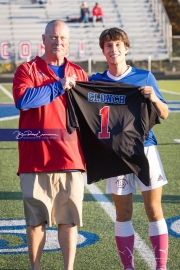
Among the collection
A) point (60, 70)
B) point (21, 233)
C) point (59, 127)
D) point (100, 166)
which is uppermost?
point (60, 70)

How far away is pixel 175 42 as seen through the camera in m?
35.2

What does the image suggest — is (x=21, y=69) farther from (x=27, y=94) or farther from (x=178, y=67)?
(x=178, y=67)

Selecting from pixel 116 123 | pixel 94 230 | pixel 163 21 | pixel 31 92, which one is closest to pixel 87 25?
pixel 163 21

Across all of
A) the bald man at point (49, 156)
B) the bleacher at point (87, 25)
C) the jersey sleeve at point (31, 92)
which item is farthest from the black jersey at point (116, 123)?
the bleacher at point (87, 25)

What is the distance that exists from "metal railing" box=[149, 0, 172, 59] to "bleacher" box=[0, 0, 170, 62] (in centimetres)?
17

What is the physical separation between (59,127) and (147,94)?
0.69 m

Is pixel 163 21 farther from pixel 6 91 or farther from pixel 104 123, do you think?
pixel 104 123

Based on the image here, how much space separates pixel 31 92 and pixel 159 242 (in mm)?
1467

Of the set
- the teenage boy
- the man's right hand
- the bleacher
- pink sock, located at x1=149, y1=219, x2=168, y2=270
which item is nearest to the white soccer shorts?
the teenage boy

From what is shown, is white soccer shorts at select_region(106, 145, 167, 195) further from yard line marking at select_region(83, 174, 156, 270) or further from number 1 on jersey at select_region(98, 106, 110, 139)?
yard line marking at select_region(83, 174, 156, 270)

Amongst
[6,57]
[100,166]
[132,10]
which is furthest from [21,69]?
[132,10]

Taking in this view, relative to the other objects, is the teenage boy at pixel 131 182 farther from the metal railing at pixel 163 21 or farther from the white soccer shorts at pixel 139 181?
the metal railing at pixel 163 21

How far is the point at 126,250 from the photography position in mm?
5316

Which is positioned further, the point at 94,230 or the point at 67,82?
the point at 94,230
